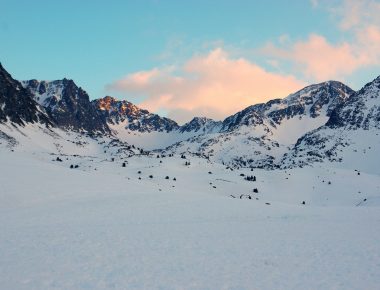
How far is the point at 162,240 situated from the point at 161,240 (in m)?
0.06

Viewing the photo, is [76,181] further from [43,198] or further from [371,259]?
[371,259]

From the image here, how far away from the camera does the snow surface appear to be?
1833 centimetres

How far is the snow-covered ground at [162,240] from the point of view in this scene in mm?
18328

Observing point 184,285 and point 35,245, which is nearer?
point 184,285

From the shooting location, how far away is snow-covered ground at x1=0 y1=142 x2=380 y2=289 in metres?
18.3

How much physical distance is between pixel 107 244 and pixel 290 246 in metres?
10.5

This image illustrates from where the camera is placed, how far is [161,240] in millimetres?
26250

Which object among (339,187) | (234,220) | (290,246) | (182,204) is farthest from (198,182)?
(290,246)

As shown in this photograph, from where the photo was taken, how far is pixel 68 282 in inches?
696

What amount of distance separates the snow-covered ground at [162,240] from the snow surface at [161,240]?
0.18 ft

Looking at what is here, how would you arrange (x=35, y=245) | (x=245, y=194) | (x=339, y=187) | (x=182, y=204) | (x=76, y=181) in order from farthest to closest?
(x=339, y=187), (x=245, y=194), (x=76, y=181), (x=182, y=204), (x=35, y=245)

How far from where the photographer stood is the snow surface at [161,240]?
18328 mm

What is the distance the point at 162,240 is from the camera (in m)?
26.2

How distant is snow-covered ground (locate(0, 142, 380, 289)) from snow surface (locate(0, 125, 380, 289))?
55 mm
